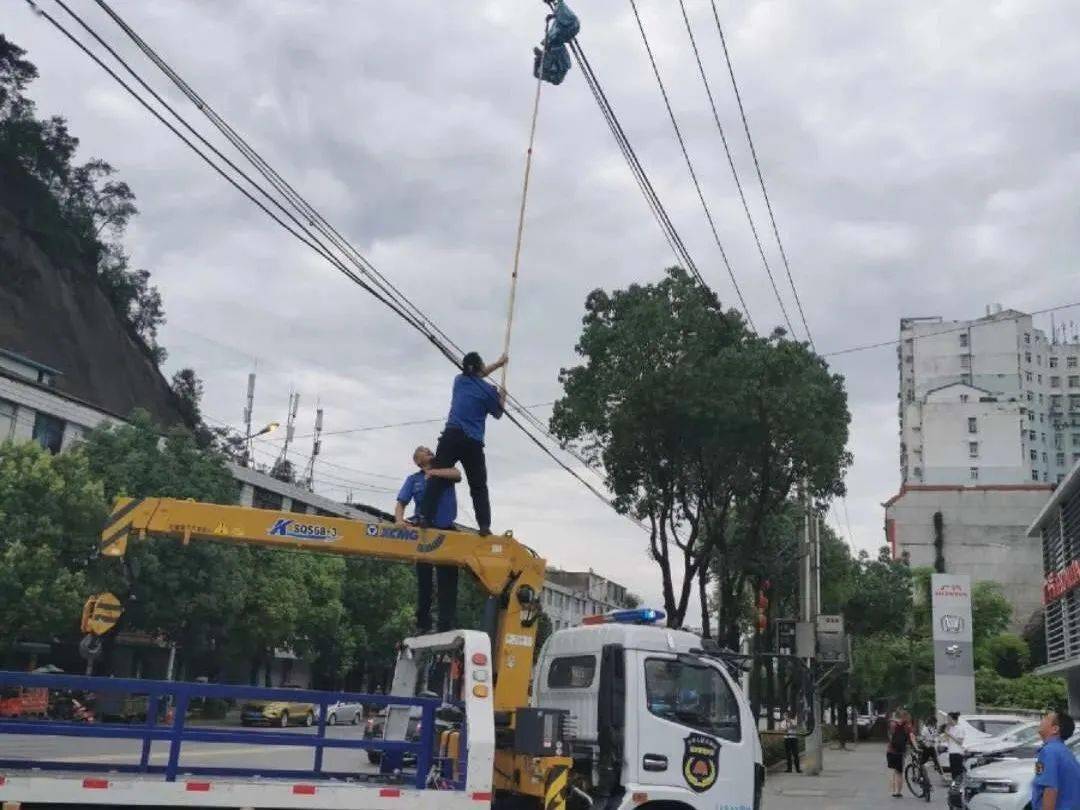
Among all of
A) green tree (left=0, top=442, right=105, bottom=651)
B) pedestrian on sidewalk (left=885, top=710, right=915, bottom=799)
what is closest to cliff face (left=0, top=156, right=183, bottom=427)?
green tree (left=0, top=442, right=105, bottom=651)

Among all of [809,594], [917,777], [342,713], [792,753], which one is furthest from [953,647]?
[342,713]

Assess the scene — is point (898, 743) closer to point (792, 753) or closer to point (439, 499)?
point (792, 753)

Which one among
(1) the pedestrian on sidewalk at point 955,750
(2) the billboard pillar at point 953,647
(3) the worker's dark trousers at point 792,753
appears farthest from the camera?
(2) the billboard pillar at point 953,647

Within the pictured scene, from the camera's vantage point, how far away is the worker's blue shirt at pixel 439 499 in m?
9.83

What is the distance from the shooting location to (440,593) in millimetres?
9750

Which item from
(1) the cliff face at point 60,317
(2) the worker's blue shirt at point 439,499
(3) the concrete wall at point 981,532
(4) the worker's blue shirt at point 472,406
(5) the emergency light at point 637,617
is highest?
(1) the cliff face at point 60,317

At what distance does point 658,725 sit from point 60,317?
58.4 m

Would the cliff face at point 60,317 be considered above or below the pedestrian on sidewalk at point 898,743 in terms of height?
above

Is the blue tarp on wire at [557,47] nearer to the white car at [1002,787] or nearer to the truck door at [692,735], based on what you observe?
the truck door at [692,735]

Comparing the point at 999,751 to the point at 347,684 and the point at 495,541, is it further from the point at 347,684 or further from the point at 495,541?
the point at 347,684

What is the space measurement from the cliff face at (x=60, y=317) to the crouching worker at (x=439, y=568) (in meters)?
51.2

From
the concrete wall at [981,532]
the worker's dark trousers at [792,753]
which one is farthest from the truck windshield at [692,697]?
the concrete wall at [981,532]

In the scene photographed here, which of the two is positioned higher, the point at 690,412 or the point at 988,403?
the point at 988,403

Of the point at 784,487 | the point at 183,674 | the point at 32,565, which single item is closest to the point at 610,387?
the point at 784,487
